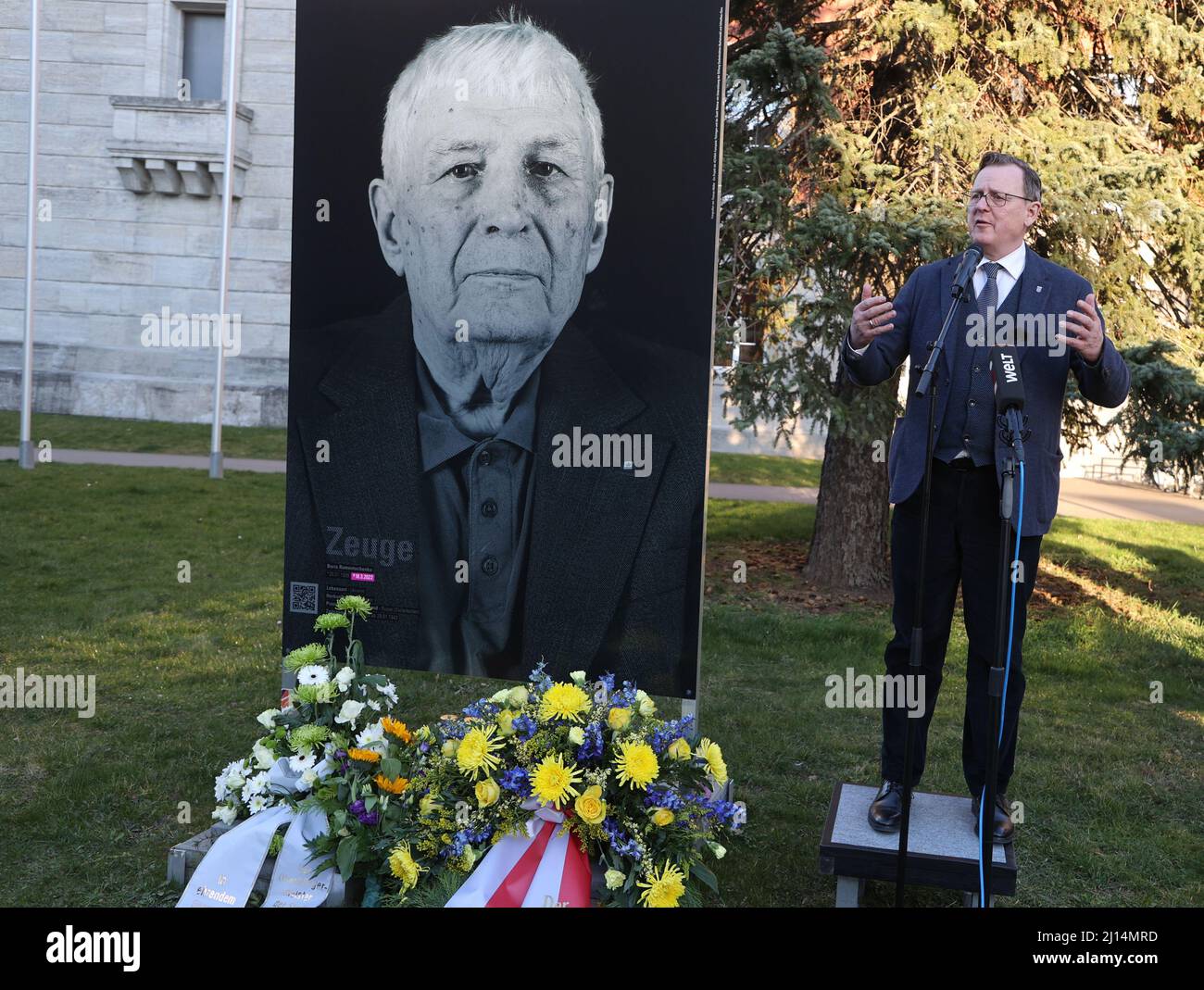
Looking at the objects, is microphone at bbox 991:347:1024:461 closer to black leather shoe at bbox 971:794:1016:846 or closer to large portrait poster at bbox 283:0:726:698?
large portrait poster at bbox 283:0:726:698

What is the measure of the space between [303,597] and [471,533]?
2.66 ft

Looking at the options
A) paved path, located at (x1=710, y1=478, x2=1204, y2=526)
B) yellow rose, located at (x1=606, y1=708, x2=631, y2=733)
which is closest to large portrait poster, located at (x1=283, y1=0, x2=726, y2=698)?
yellow rose, located at (x1=606, y1=708, x2=631, y2=733)

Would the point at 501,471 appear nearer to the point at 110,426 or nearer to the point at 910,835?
the point at 910,835

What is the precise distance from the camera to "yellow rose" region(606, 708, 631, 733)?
3.56 m

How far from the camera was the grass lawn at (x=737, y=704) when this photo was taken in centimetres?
450

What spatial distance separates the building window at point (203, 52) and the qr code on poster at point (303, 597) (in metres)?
18.8

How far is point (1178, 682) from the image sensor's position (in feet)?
24.5

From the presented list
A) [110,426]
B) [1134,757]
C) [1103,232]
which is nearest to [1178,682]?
[1134,757]

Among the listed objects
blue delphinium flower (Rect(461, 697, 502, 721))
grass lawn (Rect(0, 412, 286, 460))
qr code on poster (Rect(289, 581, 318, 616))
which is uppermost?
grass lawn (Rect(0, 412, 286, 460))

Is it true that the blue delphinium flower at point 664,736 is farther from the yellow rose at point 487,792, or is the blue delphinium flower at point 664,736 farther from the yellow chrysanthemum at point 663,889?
the yellow rose at point 487,792

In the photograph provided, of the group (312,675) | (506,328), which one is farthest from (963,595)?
(312,675)

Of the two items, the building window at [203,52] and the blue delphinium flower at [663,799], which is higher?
the building window at [203,52]

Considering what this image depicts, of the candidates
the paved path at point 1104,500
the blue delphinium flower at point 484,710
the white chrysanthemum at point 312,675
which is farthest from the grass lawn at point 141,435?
the blue delphinium flower at point 484,710

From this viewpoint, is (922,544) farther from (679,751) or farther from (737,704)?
(737,704)
